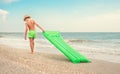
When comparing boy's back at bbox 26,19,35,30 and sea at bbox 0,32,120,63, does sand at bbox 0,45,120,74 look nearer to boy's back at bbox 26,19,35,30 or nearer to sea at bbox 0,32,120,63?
sea at bbox 0,32,120,63

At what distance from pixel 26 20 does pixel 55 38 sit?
1.35 metres

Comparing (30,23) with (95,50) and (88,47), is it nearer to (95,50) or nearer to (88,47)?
(95,50)

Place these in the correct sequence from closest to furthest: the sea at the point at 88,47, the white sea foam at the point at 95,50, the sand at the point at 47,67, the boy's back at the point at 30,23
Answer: the sand at the point at 47,67 < the boy's back at the point at 30,23 < the white sea foam at the point at 95,50 < the sea at the point at 88,47

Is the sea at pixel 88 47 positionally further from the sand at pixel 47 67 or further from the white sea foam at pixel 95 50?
Answer: the sand at pixel 47 67

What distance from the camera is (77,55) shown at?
9.08 m

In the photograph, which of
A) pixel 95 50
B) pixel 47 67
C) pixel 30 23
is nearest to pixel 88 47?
pixel 95 50

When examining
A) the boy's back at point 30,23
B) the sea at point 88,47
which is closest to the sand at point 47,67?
the sea at point 88,47

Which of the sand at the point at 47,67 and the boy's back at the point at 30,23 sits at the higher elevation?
the boy's back at the point at 30,23

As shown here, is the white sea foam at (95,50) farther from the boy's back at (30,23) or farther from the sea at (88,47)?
the boy's back at (30,23)

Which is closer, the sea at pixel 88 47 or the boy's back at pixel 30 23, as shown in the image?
the boy's back at pixel 30 23

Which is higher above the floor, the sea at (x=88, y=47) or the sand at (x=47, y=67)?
the sand at (x=47, y=67)

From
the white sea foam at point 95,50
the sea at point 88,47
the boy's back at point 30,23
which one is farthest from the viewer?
the sea at point 88,47

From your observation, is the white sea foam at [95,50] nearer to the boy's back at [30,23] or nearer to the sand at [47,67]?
the sand at [47,67]

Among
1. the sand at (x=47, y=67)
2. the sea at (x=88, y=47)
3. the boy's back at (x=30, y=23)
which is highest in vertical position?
the boy's back at (x=30, y=23)
